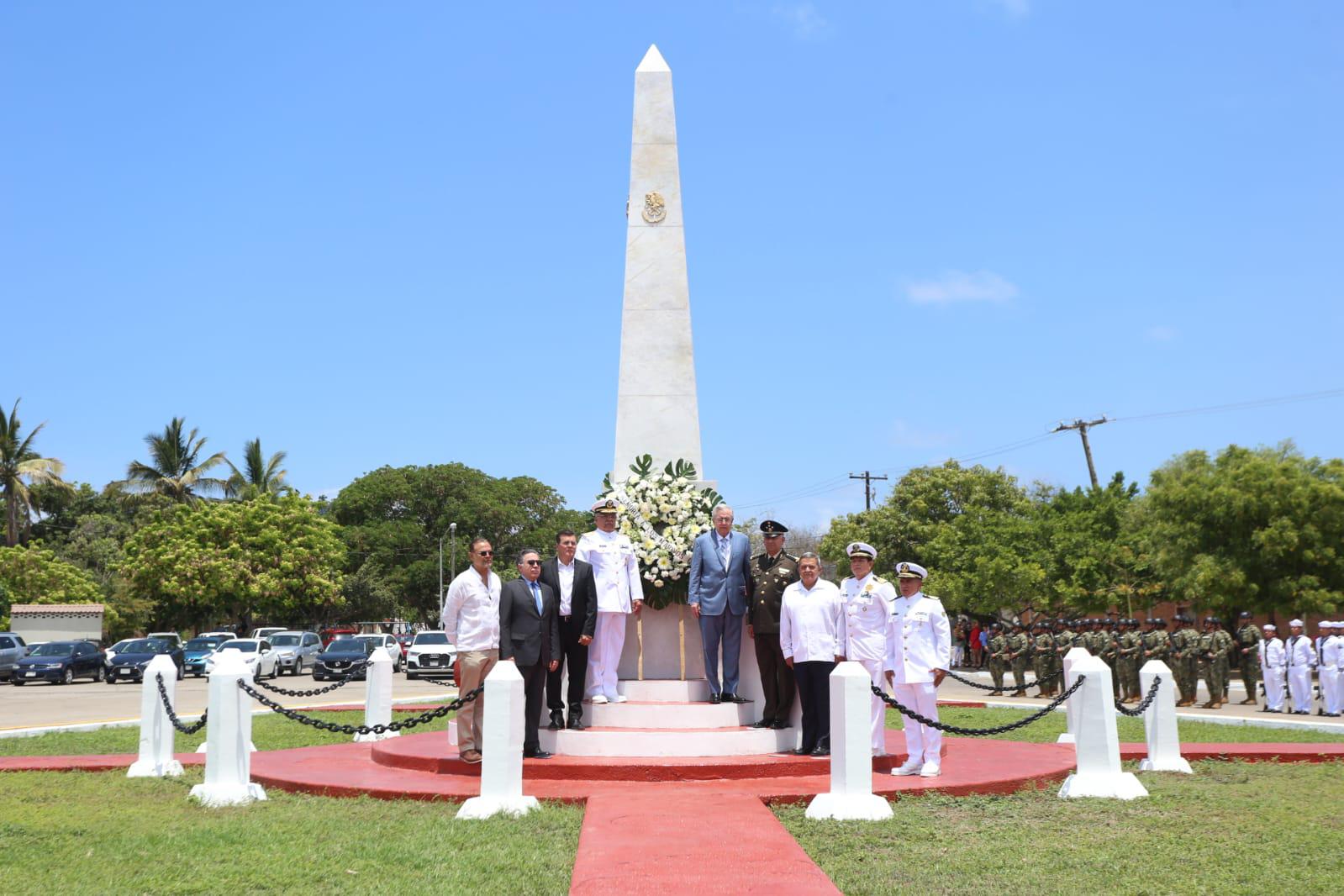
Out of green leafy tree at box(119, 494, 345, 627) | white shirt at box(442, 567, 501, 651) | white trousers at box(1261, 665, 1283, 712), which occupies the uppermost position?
green leafy tree at box(119, 494, 345, 627)

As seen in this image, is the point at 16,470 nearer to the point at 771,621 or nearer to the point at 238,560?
the point at 238,560

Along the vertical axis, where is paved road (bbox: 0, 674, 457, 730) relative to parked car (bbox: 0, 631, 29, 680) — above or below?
below

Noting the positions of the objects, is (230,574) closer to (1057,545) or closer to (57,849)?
(1057,545)

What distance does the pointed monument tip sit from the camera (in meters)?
12.8

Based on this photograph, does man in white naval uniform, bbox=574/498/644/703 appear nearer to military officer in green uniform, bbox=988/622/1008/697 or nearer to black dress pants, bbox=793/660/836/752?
black dress pants, bbox=793/660/836/752

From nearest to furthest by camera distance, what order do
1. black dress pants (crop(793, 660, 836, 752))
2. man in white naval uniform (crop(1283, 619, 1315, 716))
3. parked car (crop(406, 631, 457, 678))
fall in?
1. black dress pants (crop(793, 660, 836, 752))
2. man in white naval uniform (crop(1283, 619, 1315, 716))
3. parked car (crop(406, 631, 457, 678))

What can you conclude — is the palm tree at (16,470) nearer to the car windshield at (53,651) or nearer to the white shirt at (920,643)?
the car windshield at (53,651)

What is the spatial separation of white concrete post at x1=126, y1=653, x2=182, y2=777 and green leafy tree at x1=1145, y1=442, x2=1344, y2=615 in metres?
21.4

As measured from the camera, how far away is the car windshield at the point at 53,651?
29.5m

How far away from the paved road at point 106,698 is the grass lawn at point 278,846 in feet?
19.6

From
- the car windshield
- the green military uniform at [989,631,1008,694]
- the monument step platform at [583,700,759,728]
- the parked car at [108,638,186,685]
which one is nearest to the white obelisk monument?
the monument step platform at [583,700,759,728]

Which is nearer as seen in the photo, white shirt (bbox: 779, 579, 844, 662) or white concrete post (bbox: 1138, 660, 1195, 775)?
white shirt (bbox: 779, 579, 844, 662)

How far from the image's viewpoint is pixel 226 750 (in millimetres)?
8414

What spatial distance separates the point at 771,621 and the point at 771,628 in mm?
58
